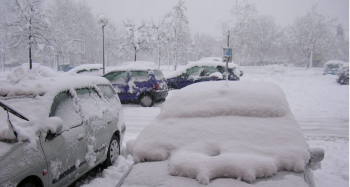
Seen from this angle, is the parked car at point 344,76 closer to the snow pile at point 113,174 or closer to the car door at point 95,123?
the snow pile at point 113,174

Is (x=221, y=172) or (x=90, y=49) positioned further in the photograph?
(x=90, y=49)

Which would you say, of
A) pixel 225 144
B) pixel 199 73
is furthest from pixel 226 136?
pixel 199 73

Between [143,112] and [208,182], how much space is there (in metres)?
7.61

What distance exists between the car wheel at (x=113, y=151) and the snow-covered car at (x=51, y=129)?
0.06 ft

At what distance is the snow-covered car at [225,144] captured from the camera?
223cm

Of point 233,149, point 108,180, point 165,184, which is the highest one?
point 233,149

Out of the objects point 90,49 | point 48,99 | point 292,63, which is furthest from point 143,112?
point 292,63

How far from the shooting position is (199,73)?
12977 mm

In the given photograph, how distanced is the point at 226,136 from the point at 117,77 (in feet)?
27.8

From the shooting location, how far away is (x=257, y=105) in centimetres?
323

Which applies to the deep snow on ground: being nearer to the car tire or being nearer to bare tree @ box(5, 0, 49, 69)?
the car tire

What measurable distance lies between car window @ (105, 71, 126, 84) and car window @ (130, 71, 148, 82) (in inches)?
16.1

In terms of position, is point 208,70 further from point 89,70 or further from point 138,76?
point 89,70

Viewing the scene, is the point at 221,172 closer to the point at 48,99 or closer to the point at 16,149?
the point at 16,149
